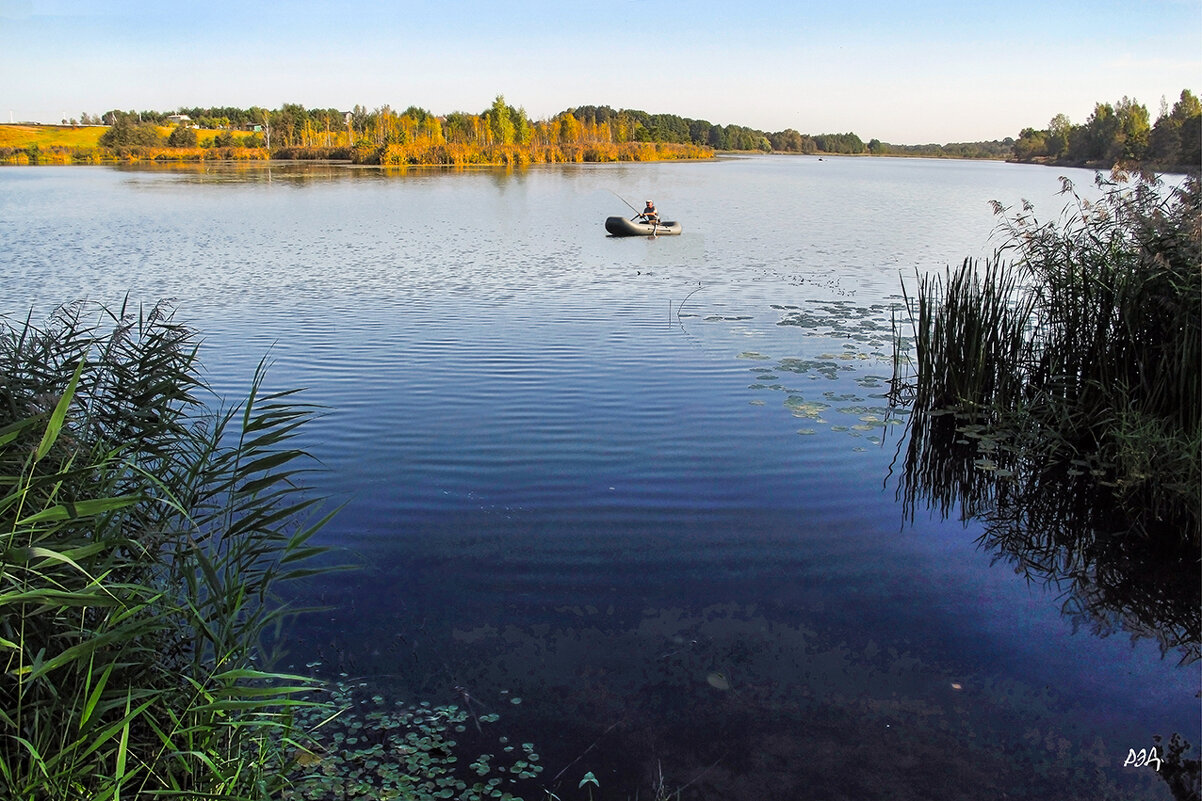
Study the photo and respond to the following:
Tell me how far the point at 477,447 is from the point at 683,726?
12.1 feet

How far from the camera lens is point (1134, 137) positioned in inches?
693

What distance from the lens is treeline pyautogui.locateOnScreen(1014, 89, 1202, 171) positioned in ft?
27.3

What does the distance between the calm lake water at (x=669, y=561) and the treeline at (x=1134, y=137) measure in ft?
11.1

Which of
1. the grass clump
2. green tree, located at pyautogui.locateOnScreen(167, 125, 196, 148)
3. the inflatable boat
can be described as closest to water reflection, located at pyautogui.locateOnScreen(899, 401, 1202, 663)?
the grass clump

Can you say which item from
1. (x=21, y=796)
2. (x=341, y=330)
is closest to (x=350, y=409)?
(x=341, y=330)

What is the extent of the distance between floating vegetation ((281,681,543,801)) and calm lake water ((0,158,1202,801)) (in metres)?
0.06

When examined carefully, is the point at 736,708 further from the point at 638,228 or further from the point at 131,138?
the point at 131,138

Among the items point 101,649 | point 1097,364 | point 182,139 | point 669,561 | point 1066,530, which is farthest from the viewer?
point 182,139

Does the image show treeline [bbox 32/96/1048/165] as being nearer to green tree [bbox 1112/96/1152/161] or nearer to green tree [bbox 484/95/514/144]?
green tree [bbox 484/95/514/144]

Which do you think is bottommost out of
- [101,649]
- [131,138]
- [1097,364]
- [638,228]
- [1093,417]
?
[101,649]

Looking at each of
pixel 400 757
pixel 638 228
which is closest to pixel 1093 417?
pixel 400 757

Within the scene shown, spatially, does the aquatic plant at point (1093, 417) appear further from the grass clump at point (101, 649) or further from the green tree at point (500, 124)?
the green tree at point (500, 124)

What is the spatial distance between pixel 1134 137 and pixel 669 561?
Answer: 57.5 feet

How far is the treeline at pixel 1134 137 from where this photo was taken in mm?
8312
